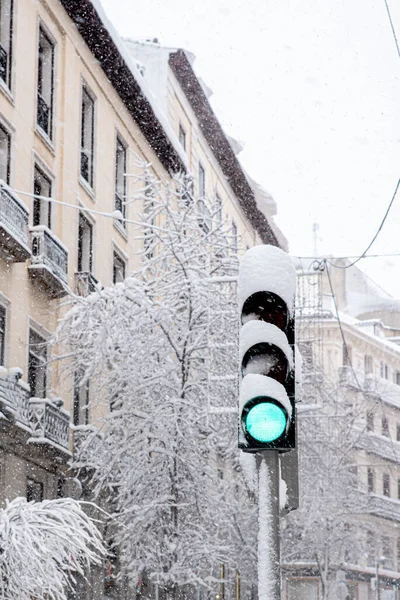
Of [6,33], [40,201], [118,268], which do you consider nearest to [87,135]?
[40,201]

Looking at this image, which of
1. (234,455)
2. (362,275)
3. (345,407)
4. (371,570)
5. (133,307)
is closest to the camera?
(133,307)

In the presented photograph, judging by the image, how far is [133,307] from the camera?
64.3ft

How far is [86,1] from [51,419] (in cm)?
1025

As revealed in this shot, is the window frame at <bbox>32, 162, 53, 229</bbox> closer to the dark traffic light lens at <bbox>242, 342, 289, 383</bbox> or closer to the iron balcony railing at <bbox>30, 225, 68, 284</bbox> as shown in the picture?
the iron balcony railing at <bbox>30, 225, 68, 284</bbox>

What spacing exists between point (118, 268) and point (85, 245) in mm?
2961

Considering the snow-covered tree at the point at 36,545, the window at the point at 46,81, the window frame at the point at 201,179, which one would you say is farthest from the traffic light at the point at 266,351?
the window frame at the point at 201,179

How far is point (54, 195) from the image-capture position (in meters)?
24.5

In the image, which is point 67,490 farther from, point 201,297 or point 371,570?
point 371,570

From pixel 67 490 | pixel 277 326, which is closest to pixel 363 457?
pixel 67 490

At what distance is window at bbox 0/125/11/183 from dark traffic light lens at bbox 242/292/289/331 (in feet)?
59.3

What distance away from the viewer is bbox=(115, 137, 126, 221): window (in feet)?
97.3

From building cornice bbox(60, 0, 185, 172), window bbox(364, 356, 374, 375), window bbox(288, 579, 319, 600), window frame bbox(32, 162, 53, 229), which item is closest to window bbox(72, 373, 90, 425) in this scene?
window frame bbox(32, 162, 53, 229)

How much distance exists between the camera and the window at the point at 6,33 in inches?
867

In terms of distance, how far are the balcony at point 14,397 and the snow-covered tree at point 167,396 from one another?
1.15 meters
